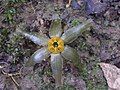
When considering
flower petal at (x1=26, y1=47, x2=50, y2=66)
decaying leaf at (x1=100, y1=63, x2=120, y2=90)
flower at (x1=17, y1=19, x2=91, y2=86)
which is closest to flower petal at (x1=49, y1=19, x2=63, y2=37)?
flower at (x1=17, y1=19, x2=91, y2=86)

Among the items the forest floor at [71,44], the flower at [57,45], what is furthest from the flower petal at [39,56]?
the forest floor at [71,44]

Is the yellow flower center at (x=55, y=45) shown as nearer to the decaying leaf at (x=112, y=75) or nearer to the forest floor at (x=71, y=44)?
the forest floor at (x=71, y=44)

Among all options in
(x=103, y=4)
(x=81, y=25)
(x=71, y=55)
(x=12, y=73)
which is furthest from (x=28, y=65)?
(x=103, y=4)

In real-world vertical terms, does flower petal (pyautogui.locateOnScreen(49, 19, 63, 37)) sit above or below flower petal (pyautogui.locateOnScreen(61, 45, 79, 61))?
above

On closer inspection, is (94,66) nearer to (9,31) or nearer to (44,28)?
(44,28)

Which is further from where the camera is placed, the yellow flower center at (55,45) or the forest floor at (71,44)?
the forest floor at (71,44)

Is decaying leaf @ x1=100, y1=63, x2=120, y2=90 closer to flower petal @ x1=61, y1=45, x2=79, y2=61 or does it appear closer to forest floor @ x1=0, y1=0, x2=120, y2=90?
forest floor @ x1=0, y1=0, x2=120, y2=90

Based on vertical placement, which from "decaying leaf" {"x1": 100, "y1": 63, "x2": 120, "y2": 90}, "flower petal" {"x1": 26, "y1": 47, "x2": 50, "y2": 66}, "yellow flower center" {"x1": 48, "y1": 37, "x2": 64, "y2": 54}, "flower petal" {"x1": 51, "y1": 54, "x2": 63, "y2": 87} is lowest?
"decaying leaf" {"x1": 100, "y1": 63, "x2": 120, "y2": 90}

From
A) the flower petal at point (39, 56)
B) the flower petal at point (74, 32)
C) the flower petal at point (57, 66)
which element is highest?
the flower petal at point (74, 32)
